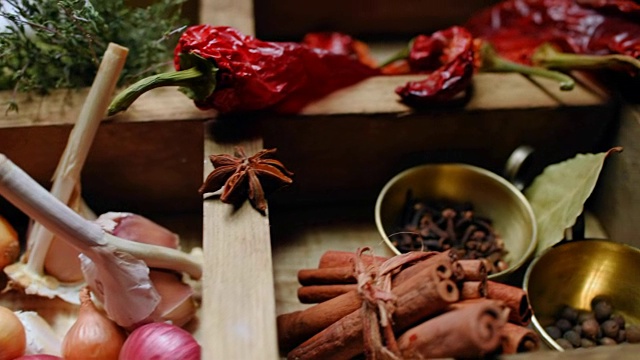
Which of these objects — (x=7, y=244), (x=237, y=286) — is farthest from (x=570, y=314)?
(x=7, y=244)

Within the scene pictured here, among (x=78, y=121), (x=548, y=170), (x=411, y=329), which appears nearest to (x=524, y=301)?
(x=411, y=329)

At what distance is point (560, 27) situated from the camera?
1.37m

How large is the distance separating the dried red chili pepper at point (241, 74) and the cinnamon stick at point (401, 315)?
409 millimetres

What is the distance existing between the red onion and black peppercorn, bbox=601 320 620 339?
0.66 metres

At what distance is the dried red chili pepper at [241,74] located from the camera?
3.34 ft

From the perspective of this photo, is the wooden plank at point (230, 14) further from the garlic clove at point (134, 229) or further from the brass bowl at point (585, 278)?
the brass bowl at point (585, 278)

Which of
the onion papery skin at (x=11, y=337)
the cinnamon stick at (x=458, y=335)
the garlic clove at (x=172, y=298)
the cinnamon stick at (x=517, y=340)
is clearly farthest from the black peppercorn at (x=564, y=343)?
the onion papery skin at (x=11, y=337)

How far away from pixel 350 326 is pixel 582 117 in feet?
2.10

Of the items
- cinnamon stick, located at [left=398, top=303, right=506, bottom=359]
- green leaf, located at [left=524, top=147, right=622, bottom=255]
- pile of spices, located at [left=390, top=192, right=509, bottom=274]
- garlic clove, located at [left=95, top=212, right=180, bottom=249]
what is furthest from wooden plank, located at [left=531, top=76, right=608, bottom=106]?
garlic clove, located at [left=95, top=212, right=180, bottom=249]

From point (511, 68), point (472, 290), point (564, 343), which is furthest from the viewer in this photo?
point (511, 68)

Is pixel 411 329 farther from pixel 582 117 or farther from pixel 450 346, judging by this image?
pixel 582 117

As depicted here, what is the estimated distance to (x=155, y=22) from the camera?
121cm

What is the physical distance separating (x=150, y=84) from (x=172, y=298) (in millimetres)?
333

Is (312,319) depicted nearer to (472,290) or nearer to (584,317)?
(472,290)
